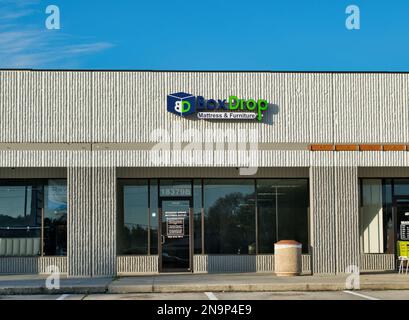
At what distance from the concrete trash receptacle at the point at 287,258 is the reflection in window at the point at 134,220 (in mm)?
4557

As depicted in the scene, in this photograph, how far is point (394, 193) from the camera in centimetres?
2544

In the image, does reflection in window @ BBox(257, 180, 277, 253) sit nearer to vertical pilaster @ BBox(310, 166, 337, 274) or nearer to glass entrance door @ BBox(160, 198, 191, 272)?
vertical pilaster @ BBox(310, 166, 337, 274)

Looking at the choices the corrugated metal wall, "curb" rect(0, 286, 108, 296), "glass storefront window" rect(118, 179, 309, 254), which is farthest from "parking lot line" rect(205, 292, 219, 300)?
the corrugated metal wall

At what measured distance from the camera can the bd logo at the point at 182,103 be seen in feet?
76.3

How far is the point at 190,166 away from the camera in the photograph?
23.3 m

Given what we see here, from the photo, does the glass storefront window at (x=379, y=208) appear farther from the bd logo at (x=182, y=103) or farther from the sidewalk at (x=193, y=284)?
the bd logo at (x=182, y=103)

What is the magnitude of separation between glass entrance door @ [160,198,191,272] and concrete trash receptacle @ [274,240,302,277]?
3.27 meters

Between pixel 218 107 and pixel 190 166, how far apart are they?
208 cm

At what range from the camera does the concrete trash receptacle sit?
22453mm

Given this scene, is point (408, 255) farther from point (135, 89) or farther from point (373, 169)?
point (135, 89)

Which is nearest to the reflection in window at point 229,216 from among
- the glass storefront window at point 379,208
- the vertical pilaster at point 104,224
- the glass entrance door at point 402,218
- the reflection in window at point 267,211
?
the reflection in window at point 267,211

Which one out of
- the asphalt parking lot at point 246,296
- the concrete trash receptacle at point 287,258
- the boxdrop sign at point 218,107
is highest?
the boxdrop sign at point 218,107

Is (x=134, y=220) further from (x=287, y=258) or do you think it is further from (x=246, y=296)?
(x=246, y=296)

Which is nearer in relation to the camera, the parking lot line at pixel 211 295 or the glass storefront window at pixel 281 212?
the parking lot line at pixel 211 295
